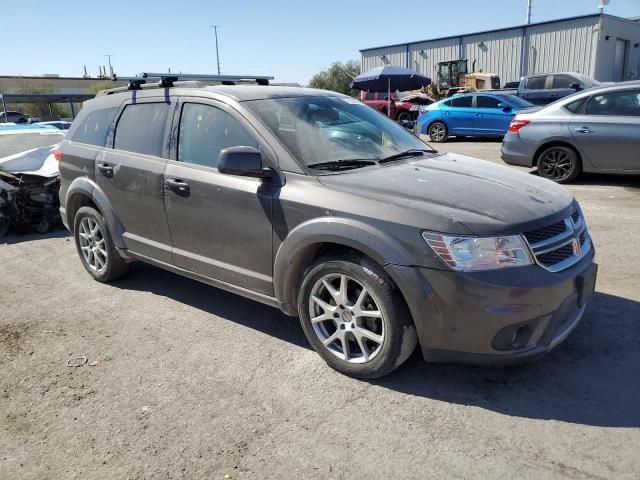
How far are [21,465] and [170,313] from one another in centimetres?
183

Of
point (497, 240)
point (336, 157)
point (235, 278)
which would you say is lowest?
point (235, 278)

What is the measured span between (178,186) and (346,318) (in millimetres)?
1643

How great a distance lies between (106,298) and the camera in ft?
15.7

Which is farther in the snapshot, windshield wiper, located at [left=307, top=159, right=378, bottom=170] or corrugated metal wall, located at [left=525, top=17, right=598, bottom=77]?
corrugated metal wall, located at [left=525, top=17, right=598, bottom=77]

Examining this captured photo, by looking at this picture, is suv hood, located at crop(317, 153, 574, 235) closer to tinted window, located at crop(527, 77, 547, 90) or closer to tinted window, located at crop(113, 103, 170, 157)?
tinted window, located at crop(113, 103, 170, 157)

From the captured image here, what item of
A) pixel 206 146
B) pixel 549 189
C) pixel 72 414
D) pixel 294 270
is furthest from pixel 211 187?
pixel 549 189

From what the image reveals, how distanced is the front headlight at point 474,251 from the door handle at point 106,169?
303 cm

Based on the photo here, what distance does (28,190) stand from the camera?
283 inches

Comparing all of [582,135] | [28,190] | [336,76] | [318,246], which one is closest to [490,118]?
[582,135]

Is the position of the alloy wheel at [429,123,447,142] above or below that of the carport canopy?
below

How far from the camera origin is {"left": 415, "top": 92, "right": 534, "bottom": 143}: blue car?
15172 mm

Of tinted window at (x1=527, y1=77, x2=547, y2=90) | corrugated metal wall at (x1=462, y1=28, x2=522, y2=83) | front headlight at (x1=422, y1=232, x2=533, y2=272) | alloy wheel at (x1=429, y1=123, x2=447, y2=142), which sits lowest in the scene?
alloy wheel at (x1=429, y1=123, x2=447, y2=142)

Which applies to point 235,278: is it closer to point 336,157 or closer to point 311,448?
point 336,157

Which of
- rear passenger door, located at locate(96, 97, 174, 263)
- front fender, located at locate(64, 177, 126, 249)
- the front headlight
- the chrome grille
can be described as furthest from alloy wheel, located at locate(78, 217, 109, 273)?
the chrome grille
